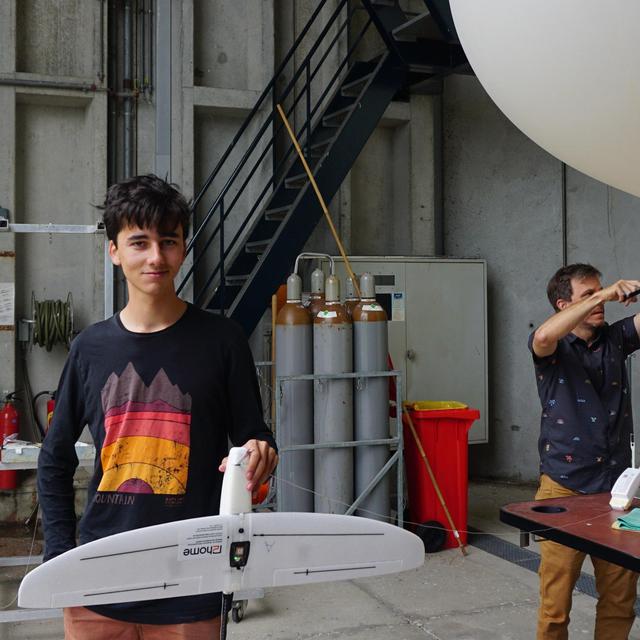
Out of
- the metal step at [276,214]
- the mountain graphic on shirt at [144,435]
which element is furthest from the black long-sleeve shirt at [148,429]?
the metal step at [276,214]

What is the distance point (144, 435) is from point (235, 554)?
0.46m

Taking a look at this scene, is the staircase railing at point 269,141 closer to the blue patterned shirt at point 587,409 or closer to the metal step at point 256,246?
the metal step at point 256,246

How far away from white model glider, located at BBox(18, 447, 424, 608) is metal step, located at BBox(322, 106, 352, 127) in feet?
16.1

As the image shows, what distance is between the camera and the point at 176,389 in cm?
157

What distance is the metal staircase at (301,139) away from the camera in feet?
17.2

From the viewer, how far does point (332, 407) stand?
4.68m

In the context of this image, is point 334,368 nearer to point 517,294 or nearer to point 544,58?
point 517,294

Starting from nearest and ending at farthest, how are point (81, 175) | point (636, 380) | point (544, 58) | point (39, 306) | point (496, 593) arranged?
point (544, 58)
point (496, 593)
point (636, 380)
point (39, 306)
point (81, 175)

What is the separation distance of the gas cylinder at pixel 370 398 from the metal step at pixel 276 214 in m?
1.08

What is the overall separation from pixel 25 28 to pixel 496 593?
4.88m

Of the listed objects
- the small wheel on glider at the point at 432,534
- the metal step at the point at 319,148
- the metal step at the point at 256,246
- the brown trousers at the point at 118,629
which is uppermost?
the metal step at the point at 319,148

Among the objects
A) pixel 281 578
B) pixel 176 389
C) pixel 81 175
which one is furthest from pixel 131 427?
pixel 81 175

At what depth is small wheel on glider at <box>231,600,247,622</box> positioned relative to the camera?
12.1ft

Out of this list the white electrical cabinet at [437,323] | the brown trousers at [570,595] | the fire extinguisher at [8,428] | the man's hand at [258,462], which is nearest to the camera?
the man's hand at [258,462]
